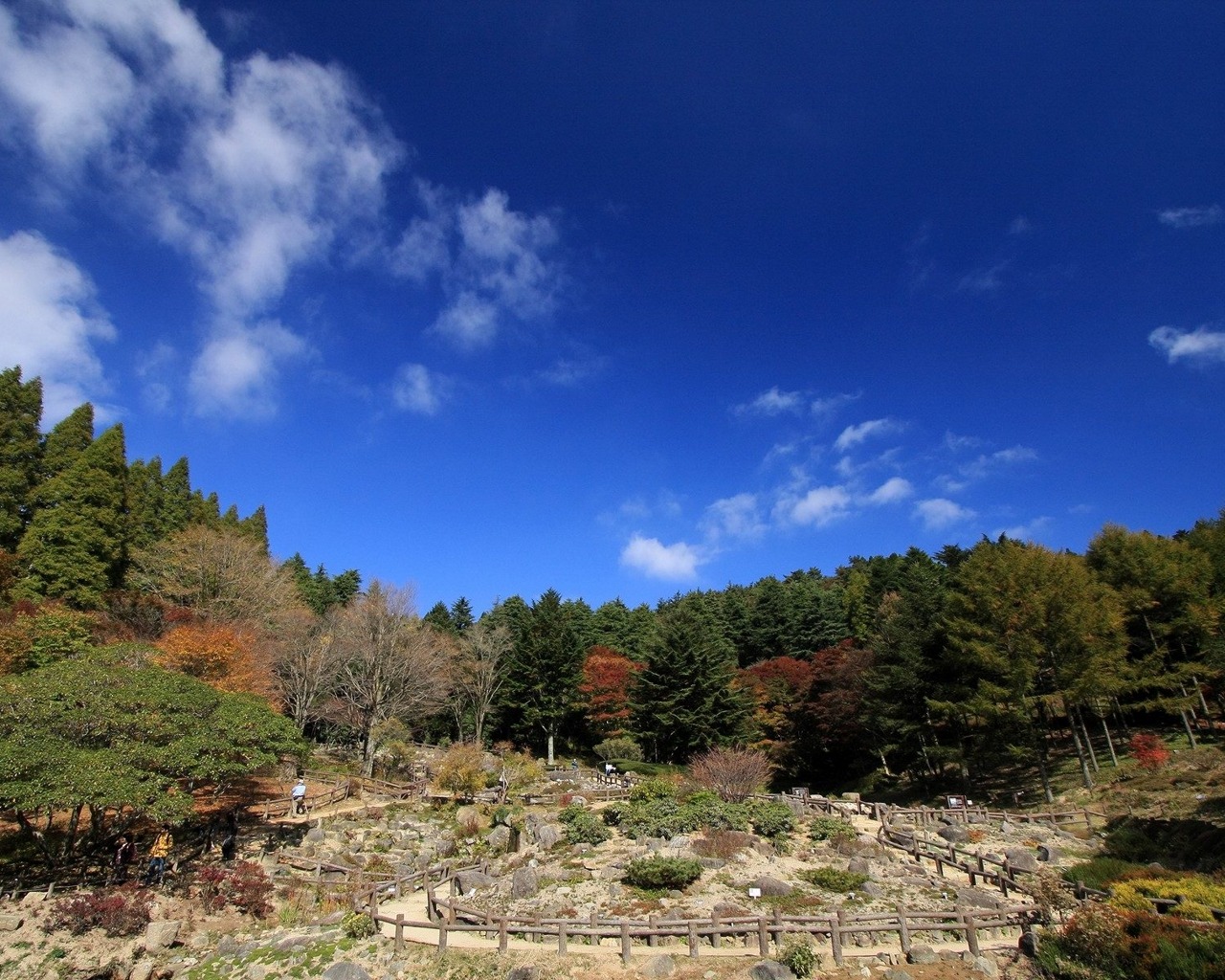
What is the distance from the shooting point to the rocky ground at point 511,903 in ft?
45.5

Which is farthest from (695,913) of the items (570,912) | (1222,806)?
(1222,806)

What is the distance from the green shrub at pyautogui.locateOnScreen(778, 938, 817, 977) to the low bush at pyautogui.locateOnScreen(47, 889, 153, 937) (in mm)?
15391

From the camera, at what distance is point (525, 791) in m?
31.8

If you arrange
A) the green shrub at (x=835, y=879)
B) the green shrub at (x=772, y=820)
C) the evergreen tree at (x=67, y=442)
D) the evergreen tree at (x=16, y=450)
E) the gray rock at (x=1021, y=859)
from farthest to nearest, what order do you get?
the evergreen tree at (x=67, y=442)
the evergreen tree at (x=16, y=450)
the green shrub at (x=772, y=820)
the gray rock at (x=1021, y=859)
the green shrub at (x=835, y=879)

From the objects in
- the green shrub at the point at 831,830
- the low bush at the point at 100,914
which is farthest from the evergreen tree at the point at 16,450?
the green shrub at the point at 831,830

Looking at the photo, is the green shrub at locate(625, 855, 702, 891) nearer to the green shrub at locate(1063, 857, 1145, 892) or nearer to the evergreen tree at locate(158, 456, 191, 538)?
the green shrub at locate(1063, 857, 1145, 892)

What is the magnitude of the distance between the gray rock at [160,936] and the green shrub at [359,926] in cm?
394

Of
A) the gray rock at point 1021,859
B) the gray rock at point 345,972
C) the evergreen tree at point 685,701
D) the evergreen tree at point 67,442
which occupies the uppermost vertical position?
the evergreen tree at point 67,442

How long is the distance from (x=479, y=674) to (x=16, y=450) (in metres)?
29.7

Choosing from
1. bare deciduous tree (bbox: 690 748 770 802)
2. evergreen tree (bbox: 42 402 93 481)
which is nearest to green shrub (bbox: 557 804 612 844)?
bare deciduous tree (bbox: 690 748 770 802)

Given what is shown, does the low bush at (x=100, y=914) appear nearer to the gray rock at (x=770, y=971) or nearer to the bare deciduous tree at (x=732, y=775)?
the gray rock at (x=770, y=971)

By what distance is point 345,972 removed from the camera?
1364cm

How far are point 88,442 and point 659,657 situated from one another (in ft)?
121

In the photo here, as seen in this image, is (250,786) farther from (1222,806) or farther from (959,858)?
(1222,806)
